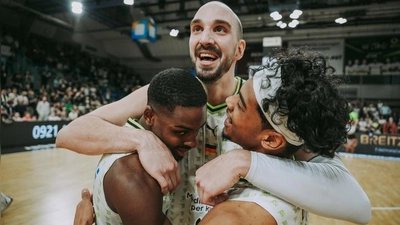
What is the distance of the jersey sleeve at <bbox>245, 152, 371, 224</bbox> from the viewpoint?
1.09m

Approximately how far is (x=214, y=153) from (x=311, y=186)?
838mm

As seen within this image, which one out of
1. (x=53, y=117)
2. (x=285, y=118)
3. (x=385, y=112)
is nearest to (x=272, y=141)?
(x=285, y=118)

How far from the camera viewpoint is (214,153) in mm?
1898

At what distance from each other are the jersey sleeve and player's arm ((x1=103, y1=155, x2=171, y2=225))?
375 mm

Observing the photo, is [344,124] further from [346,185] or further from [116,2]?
[116,2]

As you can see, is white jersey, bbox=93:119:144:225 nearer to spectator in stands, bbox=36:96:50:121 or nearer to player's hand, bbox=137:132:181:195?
player's hand, bbox=137:132:181:195

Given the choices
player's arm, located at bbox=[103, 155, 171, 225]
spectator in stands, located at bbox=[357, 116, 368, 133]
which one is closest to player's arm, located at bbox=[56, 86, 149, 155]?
player's arm, located at bbox=[103, 155, 171, 225]

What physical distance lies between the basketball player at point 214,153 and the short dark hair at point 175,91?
0.57 feet

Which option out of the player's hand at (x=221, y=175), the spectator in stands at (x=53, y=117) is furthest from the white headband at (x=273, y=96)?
the spectator in stands at (x=53, y=117)

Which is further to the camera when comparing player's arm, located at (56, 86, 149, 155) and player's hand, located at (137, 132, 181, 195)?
player's arm, located at (56, 86, 149, 155)

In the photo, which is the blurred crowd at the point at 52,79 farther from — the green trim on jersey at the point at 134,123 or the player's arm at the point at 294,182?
the player's arm at the point at 294,182

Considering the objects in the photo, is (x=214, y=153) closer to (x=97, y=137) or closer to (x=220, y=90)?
(x=220, y=90)

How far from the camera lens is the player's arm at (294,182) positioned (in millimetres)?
1099

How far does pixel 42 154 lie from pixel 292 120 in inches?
354
